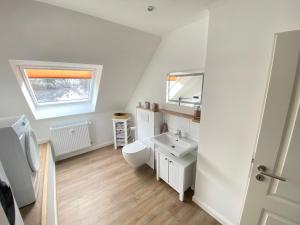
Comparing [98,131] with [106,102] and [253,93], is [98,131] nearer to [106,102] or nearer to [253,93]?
[106,102]

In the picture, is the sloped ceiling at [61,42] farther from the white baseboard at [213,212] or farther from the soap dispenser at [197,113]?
the white baseboard at [213,212]

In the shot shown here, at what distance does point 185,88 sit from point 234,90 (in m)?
0.80

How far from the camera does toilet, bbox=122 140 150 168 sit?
7.19ft

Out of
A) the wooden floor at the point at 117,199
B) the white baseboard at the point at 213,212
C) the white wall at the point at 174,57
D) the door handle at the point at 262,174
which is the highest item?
the white wall at the point at 174,57

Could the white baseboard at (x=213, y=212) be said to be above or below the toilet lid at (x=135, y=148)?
below

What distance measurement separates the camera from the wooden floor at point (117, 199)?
1556mm

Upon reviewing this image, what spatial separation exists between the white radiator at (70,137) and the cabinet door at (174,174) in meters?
1.95

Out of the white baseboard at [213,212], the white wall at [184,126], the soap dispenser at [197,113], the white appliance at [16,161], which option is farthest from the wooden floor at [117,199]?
the soap dispenser at [197,113]

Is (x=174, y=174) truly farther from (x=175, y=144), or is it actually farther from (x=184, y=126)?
(x=184, y=126)

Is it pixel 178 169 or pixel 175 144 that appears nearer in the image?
pixel 178 169

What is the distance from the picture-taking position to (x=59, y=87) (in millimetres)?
2510

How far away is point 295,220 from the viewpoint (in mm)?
868

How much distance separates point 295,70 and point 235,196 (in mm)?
1233

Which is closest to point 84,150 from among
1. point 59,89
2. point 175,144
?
point 59,89
